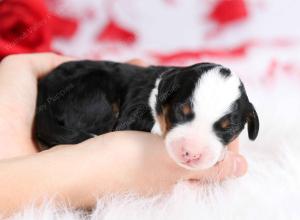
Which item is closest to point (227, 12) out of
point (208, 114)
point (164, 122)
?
point (164, 122)

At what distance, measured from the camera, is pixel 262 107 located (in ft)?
6.87

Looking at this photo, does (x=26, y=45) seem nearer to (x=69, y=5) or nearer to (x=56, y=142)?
(x=69, y=5)

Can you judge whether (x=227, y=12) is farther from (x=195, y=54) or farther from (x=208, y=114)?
(x=208, y=114)

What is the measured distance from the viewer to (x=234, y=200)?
1460 millimetres

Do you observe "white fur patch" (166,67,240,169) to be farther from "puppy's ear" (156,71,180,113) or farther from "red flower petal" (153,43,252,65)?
"red flower petal" (153,43,252,65)

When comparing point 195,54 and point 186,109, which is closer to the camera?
point 186,109

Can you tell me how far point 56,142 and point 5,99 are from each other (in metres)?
0.24

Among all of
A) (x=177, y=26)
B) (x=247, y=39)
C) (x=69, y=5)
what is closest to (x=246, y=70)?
(x=247, y=39)

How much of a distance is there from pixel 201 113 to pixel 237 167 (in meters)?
0.25

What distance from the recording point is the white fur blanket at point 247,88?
1404mm

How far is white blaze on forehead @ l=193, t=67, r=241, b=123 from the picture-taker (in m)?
1.42

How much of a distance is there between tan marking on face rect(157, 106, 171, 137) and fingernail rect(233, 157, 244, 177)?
0.76 feet

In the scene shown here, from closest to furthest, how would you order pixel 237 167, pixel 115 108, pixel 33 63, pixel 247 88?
pixel 237 167
pixel 115 108
pixel 33 63
pixel 247 88

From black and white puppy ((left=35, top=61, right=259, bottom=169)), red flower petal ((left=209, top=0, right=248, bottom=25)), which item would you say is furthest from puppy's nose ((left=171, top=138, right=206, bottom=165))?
red flower petal ((left=209, top=0, right=248, bottom=25))
